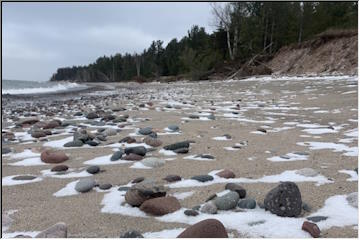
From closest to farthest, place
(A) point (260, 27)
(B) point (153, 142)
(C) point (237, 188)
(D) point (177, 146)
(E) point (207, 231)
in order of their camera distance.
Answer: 1. (E) point (207, 231)
2. (C) point (237, 188)
3. (D) point (177, 146)
4. (B) point (153, 142)
5. (A) point (260, 27)

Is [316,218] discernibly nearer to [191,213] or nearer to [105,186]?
[191,213]

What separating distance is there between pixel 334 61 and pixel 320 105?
1306cm

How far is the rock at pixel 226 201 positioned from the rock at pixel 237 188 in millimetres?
107

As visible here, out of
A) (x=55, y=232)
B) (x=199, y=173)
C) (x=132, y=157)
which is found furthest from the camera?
(x=132, y=157)

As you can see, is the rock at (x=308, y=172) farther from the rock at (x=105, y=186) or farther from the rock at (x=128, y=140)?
the rock at (x=128, y=140)

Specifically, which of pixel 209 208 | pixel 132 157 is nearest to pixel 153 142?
pixel 132 157

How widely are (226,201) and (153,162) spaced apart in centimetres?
127

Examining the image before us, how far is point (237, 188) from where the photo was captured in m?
2.50

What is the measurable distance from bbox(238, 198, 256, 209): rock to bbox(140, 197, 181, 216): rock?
1.34 feet

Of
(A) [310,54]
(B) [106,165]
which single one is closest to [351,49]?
(A) [310,54]

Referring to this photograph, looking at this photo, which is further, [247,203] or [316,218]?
[247,203]

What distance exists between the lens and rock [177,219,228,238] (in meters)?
1.76

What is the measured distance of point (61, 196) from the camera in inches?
105

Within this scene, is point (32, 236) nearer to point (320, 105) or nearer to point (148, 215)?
point (148, 215)
